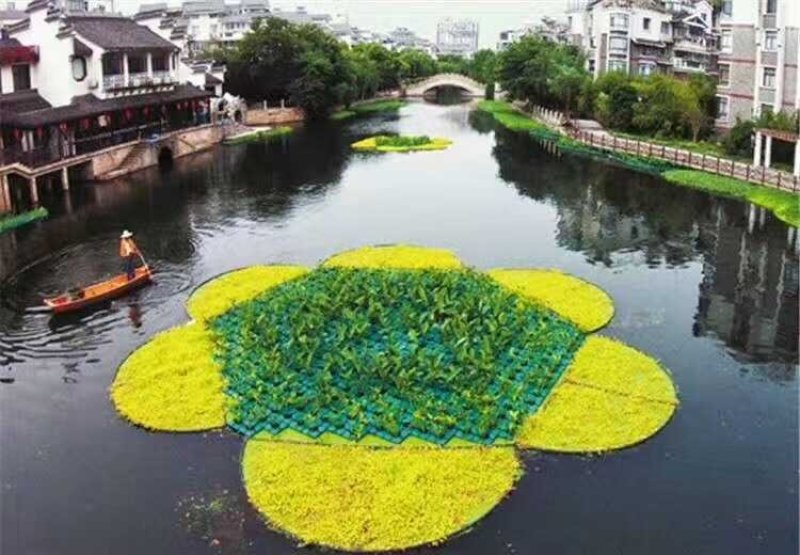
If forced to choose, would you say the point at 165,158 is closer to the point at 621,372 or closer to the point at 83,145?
the point at 83,145

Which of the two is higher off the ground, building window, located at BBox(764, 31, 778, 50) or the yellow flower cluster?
building window, located at BBox(764, 31, 778, 50)

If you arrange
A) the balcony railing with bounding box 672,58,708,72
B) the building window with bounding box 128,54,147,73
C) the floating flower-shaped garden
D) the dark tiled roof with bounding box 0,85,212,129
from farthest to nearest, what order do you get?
the balcony railing with bounding box 672,58,708,72 → the building window with bounding box 128,54,147,73 → the dark tiled roof with bounding box 0,85,212,129 → the floating flower-shaped garden

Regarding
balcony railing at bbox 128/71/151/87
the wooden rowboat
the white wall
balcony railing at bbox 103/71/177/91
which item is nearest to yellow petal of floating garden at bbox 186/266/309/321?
the wooden rowboat

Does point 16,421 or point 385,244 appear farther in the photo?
point 385,244

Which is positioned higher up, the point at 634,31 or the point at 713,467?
the point at 634,31

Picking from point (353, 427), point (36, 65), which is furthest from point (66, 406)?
point (36, 65)

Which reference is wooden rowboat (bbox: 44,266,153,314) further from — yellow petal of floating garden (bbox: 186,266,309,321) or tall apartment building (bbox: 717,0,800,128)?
tall apartment building (bbox: 717,0,800,128)

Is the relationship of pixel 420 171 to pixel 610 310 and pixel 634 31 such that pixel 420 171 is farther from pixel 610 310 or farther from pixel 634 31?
pixel 634 31

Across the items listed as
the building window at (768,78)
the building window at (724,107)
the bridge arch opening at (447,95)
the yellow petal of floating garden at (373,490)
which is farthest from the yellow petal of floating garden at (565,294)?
the bridge arch opening at (447,95)
